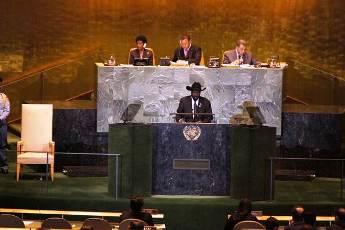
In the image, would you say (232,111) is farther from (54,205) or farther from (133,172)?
(54,205)

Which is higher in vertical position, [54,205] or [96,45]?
[96,45]

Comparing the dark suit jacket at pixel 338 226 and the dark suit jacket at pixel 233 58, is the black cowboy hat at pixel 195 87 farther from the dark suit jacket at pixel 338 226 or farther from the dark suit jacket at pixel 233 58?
the dark suit jacket at pixel 338 226

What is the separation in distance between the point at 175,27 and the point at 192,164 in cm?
577

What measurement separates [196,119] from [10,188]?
2.61 meters

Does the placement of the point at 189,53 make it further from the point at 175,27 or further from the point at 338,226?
the point at 338,226

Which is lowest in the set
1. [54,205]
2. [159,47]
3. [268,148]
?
[54,205]

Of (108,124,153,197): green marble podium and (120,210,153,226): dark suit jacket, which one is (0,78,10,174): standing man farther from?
(120,210,153,226): dark suit jacket

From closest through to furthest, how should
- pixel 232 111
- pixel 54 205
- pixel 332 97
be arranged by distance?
pixel 54 205 < pixel 232 111 < pixel 332 97

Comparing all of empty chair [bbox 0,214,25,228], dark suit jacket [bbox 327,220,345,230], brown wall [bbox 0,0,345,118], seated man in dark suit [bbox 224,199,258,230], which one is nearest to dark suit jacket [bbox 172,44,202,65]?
brown wall [bbox 0,0,345,118]

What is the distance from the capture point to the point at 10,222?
993 cm

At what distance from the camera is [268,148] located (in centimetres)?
1260

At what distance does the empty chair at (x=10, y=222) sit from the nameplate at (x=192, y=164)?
3271 millimetres

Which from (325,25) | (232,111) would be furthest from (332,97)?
(232,111)

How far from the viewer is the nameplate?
12.8 m
